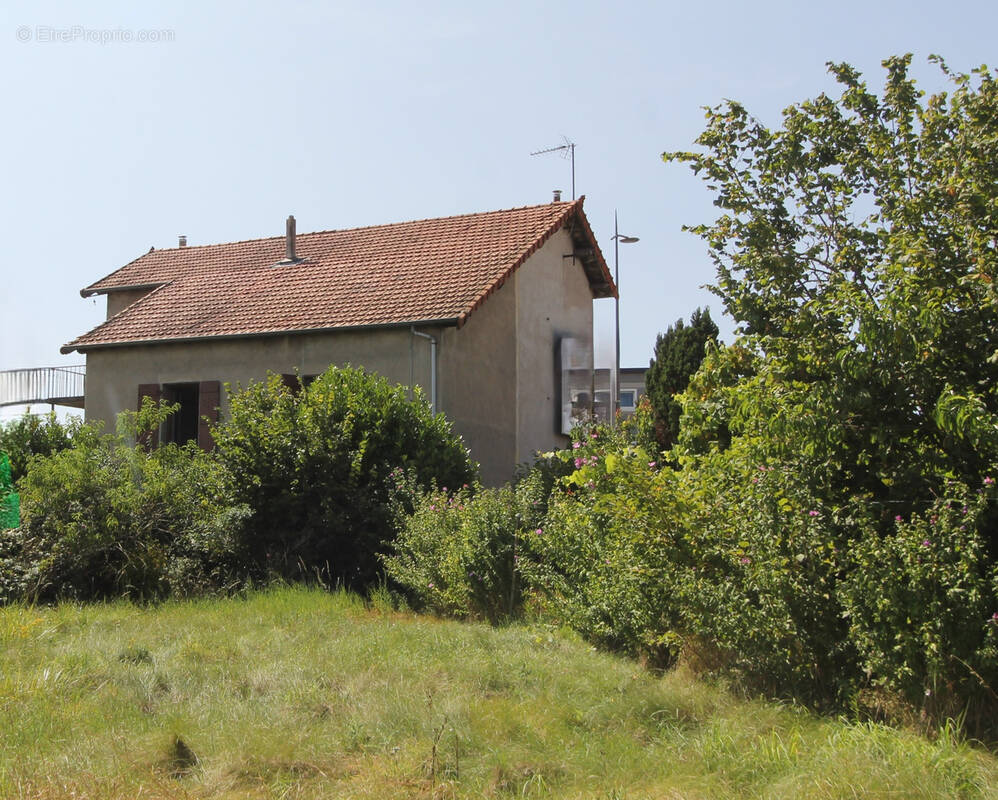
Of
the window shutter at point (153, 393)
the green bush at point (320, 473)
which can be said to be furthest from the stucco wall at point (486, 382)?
the window shutter at point (153, 393)

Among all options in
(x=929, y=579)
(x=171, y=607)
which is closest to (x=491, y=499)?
(x=171, y=607)

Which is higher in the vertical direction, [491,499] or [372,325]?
[372,325]

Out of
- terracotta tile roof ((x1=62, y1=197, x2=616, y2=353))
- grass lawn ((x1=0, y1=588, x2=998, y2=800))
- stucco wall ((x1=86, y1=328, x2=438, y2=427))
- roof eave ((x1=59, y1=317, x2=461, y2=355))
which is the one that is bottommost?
grass lawn ((x1=0, y1=588, x2=998, y2=800))

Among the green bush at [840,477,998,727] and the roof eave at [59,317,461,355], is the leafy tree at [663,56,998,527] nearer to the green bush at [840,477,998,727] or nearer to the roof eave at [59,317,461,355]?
the green bush at [840,477,998,727]

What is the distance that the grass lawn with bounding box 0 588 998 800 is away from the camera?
198 inches

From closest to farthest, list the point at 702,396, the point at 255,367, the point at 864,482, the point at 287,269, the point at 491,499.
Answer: the point at 864,482, the point at 702,396, the point at 491,499, the point at 255,367, the point at 287,269

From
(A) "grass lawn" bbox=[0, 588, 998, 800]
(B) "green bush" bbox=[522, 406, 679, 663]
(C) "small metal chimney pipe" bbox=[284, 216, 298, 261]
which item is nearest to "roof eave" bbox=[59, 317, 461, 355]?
(C) "small metal chimney pipe" bbox=[284, 216, 298, 261]

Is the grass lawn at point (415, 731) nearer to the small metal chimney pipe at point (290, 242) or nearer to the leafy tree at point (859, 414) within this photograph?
the leafy tree at point (859, 414)

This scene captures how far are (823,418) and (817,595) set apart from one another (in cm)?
103

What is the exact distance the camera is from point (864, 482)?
20.3 feet

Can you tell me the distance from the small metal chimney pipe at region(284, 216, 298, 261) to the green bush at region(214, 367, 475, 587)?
34.1 feet

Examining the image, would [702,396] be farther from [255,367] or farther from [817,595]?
[255,367]

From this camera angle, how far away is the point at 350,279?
2123 cm

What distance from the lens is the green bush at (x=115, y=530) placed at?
11906mm
